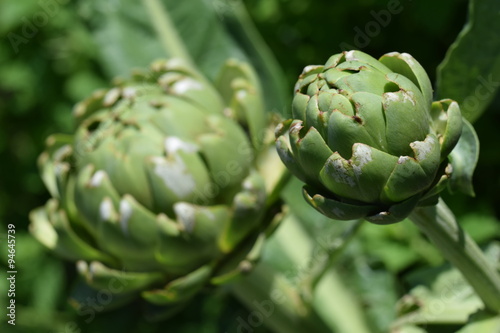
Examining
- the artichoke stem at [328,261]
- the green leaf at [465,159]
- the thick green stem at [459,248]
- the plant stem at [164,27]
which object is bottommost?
the artichoke stem at [328,261]

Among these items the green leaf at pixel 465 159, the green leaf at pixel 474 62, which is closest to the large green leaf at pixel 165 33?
the green leaf at pixel 474 62

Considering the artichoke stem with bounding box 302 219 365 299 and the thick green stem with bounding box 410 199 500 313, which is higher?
the thick green stem with bounding box 410 199 500 313

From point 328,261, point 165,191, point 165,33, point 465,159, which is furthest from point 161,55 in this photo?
point 465,159

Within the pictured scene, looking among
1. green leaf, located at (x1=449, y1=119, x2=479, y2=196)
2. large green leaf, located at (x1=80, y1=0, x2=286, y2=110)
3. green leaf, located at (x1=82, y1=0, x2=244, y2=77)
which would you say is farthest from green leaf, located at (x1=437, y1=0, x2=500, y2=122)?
green leaf, located at (x1=82, y1=0, x2=244, y2=77)

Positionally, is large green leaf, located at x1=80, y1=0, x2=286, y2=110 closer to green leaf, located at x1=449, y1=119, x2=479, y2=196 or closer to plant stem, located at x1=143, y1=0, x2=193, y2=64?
plant stem, located at x1=143, y1=0, x2=193, y2=64

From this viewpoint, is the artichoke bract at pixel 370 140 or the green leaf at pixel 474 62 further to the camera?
the green leaf at pixel 474 62

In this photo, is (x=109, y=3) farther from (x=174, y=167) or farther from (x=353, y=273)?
(x=353, y=273)

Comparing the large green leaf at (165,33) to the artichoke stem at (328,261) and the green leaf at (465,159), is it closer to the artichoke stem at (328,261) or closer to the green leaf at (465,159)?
the artichoke stem at (328,261)

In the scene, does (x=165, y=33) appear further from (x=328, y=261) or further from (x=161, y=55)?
(x=328, y=261)

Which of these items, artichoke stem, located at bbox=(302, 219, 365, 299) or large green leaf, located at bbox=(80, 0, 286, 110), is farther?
large green leaf, located at bbox=(80, 0, 286, 110)
